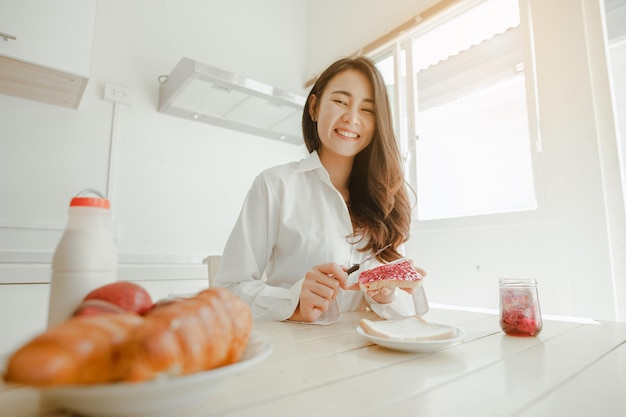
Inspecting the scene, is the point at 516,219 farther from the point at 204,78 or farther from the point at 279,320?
the point at 204,78

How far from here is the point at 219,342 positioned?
32 cm

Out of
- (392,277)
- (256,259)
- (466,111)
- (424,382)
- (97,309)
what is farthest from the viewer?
(466,111)

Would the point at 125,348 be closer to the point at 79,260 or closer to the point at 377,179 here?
the point at 79,260

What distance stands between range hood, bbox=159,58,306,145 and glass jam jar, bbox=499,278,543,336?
1.78m

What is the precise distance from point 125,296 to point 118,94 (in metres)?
2.34

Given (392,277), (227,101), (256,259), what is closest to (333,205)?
(256,259)

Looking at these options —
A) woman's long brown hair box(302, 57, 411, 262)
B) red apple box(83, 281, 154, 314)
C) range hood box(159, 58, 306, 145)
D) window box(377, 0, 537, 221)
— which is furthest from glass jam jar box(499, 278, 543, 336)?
range hood box(159, 58, 306, 145)

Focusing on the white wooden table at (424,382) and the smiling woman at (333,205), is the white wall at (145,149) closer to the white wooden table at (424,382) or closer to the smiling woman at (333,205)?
the smiling woman at (333,205)

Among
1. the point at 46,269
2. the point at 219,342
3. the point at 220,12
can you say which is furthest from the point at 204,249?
the point at 219,342

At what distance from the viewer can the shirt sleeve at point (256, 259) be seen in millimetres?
938

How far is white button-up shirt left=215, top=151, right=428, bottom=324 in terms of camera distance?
3.83 feet

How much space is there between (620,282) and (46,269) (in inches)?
101

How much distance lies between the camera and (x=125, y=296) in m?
0.38

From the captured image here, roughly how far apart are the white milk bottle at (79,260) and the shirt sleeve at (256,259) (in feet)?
1.75
